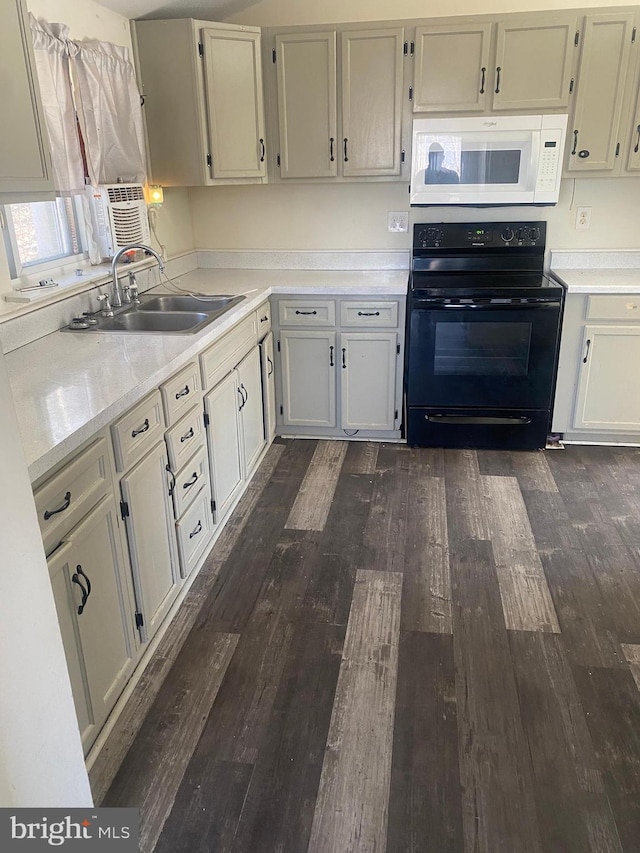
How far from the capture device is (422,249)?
373 cm

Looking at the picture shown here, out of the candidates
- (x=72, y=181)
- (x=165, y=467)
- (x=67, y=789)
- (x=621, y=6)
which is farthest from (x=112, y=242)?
(x=621, y=6)

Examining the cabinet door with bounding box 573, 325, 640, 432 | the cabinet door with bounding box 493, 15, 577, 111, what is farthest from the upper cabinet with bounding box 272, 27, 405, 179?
the cabinet door with bounding box 573, 325, 640, 432

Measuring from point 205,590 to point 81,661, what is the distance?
0.85m

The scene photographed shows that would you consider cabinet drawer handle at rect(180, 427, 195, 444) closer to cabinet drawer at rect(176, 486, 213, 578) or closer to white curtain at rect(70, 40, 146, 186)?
cabinet drawer at rect(176, 486, 213, 578)

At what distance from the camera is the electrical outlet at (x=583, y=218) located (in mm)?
3688

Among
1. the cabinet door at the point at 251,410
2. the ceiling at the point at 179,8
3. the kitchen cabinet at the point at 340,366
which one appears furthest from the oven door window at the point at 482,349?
the ceiling at the point at 179,8

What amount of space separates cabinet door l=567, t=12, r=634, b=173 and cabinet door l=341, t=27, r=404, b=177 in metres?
0.88

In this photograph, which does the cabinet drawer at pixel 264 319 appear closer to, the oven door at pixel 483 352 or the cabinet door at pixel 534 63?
the oven door at pixel 483 352

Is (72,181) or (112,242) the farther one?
(112,242)

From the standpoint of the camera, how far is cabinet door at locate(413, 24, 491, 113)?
10.4 feet

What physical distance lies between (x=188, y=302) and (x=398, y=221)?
143 cm

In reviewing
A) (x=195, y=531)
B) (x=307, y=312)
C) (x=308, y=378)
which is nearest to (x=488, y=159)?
(x=307, y=312)

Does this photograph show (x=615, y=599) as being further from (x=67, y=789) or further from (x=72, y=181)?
(x=72, y=181)

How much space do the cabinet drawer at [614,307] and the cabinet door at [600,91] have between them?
664mm
